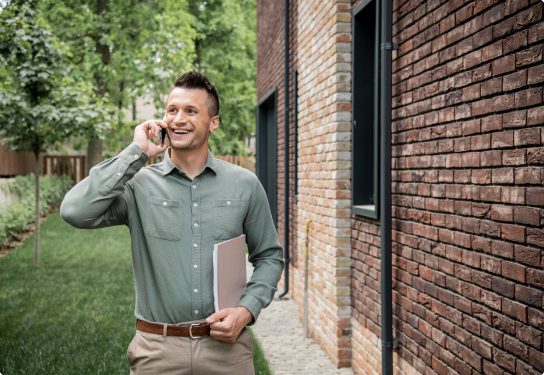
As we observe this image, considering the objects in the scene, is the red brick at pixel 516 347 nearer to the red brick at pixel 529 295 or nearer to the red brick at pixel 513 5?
the red brick at pixel 529 295

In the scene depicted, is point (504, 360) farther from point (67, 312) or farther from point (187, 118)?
point (67, 312)

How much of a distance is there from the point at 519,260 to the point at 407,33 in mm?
1851

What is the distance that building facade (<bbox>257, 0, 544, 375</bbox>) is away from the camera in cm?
226

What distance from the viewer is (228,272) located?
7.42 feet

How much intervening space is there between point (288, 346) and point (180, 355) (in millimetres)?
3592

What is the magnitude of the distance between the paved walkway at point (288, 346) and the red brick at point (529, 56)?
133 inches

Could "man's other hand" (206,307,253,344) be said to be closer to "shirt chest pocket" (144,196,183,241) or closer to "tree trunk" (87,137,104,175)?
"shirt chest pocket" (144,196,183,241)

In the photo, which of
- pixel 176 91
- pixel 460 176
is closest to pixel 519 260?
pixel 460 176

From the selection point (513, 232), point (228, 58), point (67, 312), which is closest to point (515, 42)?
point (513, 232)

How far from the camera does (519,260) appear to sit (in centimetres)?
228

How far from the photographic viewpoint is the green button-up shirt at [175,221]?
2.17 m

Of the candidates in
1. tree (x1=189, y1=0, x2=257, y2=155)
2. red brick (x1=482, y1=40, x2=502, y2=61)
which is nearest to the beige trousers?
red brick (x1=482, y1=40, x2=502, y2=61)

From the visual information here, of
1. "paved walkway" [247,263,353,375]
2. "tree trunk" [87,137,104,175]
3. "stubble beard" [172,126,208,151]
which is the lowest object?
"paved walkway" [247,263,353,375]

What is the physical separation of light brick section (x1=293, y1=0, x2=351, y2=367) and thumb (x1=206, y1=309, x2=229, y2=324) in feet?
9.34
